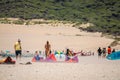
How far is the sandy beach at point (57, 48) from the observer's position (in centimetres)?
1692

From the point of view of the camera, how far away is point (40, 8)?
228 feet

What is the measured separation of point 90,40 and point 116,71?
985 inches

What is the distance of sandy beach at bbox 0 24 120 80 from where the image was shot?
55.5 feet

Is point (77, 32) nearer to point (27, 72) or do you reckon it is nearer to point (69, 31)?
point (69, 31)

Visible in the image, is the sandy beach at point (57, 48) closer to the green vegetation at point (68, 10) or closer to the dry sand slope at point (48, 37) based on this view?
the dry sand slope at point (48, 37)

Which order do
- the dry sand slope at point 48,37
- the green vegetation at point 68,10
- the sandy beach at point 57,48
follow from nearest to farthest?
the sandy beach at point 57,48
the dry sand slope at point 48,37
the green vegetation at point 68,10

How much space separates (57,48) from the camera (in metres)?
36.6

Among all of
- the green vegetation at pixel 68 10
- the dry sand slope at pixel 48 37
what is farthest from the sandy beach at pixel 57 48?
the green vegetation at pixel 68 10

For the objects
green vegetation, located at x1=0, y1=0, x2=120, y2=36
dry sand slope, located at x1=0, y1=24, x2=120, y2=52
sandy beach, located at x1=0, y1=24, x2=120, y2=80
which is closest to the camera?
sandy beach, located at x1=0, y1=24, x2=120, y2=80

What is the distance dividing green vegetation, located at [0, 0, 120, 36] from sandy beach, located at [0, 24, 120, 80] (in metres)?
7.33

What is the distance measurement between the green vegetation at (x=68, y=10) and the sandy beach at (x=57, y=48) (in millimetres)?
7334

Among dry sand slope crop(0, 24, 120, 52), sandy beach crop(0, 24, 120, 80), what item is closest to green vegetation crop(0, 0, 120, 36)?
dry sand slope crop(0, 24, 120, 52)

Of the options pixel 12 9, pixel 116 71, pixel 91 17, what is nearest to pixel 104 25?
pixel 91 17

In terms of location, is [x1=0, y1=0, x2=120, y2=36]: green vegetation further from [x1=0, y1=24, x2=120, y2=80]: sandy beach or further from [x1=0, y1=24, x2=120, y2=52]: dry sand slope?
[x1=0, y1=24, x2=120, y2=80]: sandy beach
